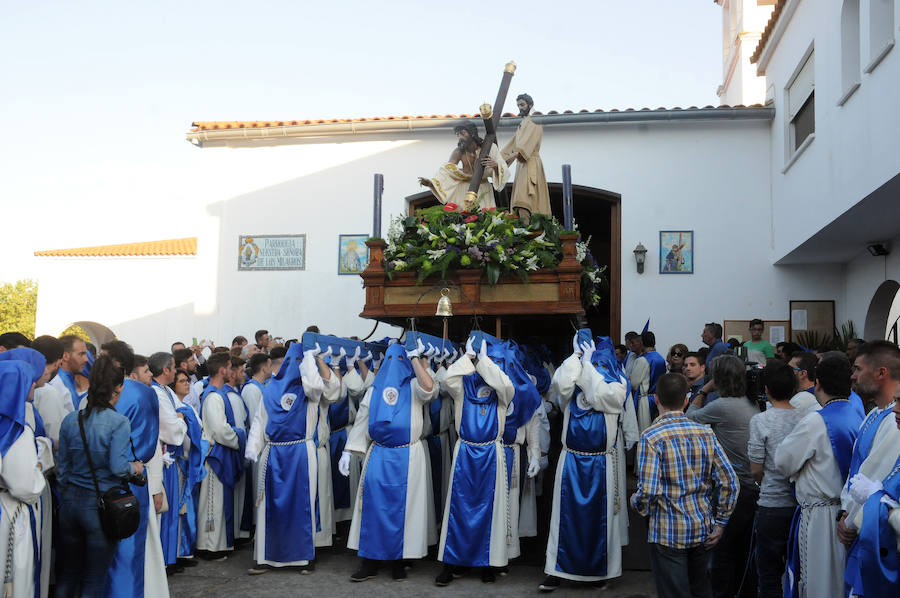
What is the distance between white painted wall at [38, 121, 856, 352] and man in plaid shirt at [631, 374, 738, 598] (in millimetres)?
8471

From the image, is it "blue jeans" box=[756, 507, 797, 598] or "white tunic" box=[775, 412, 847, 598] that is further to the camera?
"blue jeans" box=[756, 507, 797, 598]

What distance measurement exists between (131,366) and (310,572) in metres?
2.57

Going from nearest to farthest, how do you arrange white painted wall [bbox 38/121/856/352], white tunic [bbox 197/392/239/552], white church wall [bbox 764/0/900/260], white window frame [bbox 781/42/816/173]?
white tunic [bbox 197/392/239/552] < white church wall [bbox 764/0/900/260] < white window frame [bbox 781/42/816/173] < white painted wall [bbox 38/121/856/352]

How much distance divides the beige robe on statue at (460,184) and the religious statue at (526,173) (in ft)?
0.68

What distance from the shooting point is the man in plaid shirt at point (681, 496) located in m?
4.53

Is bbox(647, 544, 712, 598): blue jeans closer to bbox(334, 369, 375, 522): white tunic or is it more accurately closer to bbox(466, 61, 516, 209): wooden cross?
bbox(334, 369, 375, 522): white tunic

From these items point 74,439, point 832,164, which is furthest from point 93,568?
point 832,164

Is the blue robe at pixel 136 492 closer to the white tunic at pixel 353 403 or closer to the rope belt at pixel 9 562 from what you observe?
the rope belt at pixel 9 562

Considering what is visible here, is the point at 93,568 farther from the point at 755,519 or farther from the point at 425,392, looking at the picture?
the point at 755,519

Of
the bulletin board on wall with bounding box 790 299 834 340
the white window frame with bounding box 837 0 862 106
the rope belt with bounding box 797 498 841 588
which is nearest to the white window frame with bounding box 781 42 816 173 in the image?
the white window frame with bounding box 837 0 862 106

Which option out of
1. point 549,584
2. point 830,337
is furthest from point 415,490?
point 830,337

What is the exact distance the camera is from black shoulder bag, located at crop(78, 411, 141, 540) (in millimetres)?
4496

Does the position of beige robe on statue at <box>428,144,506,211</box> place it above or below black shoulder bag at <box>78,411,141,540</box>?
above

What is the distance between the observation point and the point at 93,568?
4.64 m
